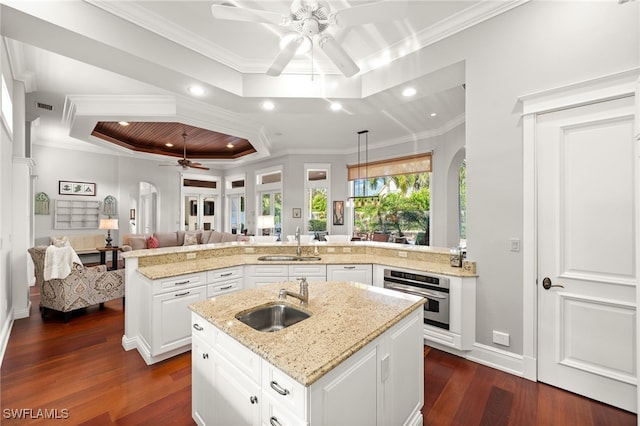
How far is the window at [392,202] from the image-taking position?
22.6 feet

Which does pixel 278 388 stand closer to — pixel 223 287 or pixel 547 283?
pixel 223 287

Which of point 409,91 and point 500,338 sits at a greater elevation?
point 409,91

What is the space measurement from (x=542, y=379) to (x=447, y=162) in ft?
14.0

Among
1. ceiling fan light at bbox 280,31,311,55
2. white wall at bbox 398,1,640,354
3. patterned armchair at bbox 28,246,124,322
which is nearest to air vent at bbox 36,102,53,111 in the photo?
patterned armchair at bbox 28,246,124,322

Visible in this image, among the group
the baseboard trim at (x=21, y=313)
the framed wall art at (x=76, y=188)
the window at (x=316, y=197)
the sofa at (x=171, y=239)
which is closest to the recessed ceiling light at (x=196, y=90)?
the baseboard trim at (x=21, y=313)

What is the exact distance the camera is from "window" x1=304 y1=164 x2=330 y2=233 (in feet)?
25.7

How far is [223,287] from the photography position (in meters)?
3.13

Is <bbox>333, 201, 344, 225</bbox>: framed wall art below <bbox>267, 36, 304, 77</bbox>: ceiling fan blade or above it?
below

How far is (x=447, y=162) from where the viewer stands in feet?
18.8

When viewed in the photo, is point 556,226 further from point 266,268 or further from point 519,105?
point 266,268

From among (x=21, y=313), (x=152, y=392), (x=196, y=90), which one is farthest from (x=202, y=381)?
(x=21, y=313)

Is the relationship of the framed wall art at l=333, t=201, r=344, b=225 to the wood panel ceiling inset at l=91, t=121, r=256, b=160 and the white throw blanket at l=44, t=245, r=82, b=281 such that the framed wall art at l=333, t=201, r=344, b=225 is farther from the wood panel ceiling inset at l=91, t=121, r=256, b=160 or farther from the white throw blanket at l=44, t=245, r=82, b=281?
the white throw blanket at l=44, t=245, r=82, b=281

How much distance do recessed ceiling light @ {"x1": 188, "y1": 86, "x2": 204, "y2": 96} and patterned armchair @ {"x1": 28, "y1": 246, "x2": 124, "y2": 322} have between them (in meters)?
2.83

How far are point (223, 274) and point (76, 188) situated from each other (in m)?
6.49
